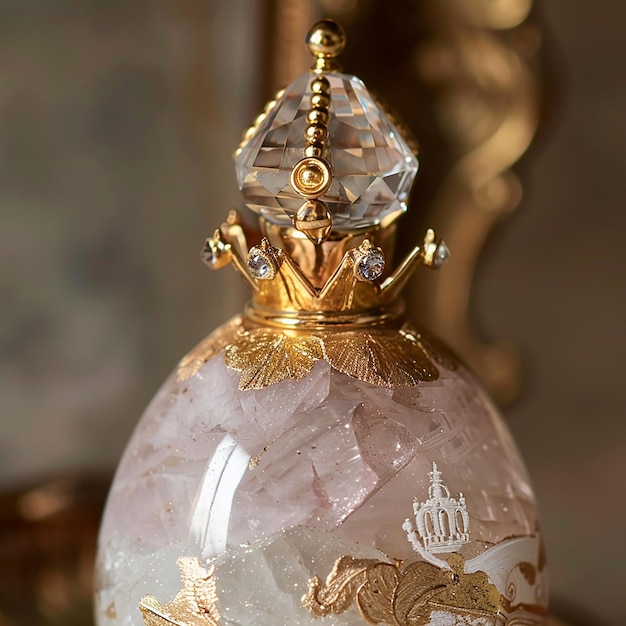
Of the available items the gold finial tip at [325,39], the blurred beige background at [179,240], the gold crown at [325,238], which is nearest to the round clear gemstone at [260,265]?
the gold crown at [325,238]

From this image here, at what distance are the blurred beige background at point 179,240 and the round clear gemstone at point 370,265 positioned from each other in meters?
0.49

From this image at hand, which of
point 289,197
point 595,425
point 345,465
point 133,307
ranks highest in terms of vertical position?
point 289,197

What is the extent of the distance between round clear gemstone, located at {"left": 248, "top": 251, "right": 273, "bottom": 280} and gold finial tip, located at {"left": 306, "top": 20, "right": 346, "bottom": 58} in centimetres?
11

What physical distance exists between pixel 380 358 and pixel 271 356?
2.1 inches

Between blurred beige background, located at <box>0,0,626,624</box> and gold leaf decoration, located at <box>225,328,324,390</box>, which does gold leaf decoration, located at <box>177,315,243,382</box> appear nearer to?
gold leaf decoration, located at <box>225,328,324,390</box>

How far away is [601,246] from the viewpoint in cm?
100

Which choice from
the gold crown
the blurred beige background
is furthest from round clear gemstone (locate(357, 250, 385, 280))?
the blurred beige background

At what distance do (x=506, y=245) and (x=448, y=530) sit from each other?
2.01 feet

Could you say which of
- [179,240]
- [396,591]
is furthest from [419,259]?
[179,240]

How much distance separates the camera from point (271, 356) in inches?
19.1

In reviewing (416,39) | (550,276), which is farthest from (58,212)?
(550,276)

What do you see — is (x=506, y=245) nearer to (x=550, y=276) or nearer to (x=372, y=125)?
(x=550, y=276)

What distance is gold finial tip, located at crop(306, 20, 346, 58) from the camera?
50 cm

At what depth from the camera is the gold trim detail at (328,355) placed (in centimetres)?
47
